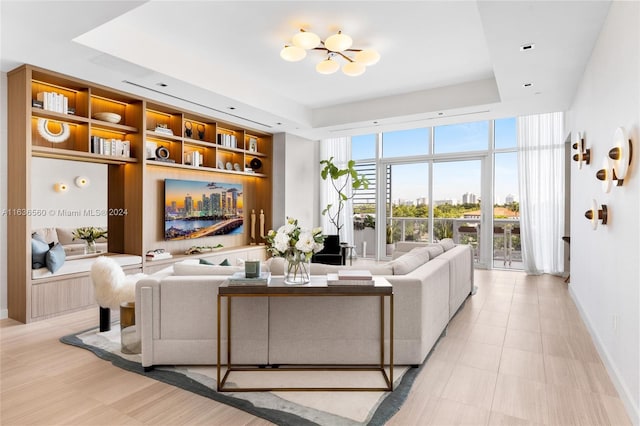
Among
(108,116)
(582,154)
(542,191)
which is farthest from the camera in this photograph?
(542,191)

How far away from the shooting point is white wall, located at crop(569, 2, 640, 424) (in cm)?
208

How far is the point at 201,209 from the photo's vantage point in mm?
5969

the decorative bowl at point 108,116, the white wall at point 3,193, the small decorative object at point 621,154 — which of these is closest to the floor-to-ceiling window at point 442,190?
the small decorative object at point 621,154

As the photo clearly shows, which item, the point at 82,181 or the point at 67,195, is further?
the point at 82,181

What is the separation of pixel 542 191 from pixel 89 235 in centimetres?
686

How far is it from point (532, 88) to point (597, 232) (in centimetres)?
198

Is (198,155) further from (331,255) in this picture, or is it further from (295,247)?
(295,247)

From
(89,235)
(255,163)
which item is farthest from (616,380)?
(255,163)

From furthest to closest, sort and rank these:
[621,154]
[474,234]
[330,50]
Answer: [474,234], [330,50], [621,154]

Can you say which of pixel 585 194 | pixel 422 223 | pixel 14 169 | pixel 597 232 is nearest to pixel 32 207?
pixel 14 169

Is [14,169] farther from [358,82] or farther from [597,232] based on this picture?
[597,232]

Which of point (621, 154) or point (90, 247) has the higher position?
point (621, 154)

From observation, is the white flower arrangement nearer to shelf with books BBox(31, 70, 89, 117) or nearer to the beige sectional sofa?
the beige sectional sofa

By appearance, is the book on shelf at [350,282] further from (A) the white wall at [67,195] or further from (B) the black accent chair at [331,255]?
(B) the black accent chair at [331,255]
